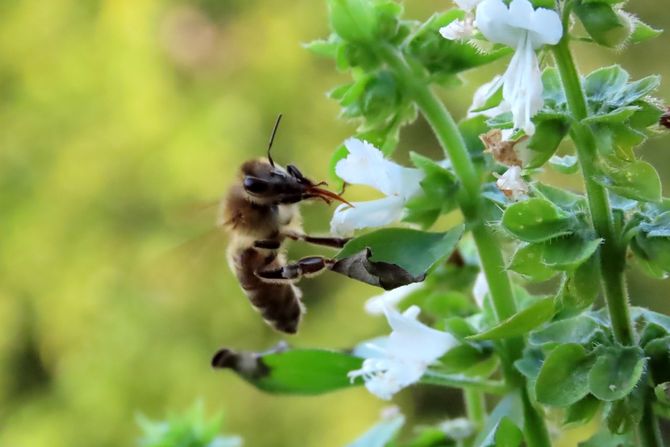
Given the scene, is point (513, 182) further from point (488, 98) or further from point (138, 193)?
point (138, 193)

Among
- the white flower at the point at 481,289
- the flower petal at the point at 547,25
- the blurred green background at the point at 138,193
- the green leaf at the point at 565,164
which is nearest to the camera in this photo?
the flower petal at the point at 547,25

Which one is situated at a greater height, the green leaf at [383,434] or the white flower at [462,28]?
the white flower at [462,28]

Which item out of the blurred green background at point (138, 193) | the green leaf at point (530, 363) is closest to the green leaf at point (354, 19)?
the green leaf at point (530, 363)

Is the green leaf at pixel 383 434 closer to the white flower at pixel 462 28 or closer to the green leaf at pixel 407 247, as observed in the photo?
the green leaf at pixel 407 247

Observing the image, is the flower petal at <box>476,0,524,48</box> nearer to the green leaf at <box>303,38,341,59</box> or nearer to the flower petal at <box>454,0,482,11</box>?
the flower petal at <box>454,0,482,11</box>

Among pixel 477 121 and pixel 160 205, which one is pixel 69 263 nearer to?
pixel 160 205

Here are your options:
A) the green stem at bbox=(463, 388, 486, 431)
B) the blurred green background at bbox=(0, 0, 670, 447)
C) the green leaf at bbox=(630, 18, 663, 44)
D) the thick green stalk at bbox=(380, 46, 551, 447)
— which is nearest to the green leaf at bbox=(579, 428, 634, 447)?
the thick green stalk at bbox=(380, 46, 551, 447)
